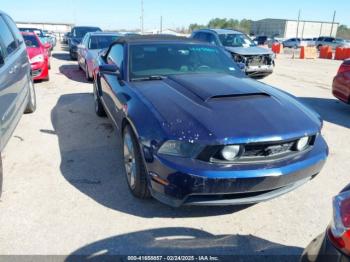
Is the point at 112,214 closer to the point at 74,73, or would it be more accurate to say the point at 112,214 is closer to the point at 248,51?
the point at 248,51

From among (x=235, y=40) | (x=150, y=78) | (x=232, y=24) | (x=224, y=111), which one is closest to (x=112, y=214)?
(x=224, y=111)

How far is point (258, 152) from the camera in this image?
2775 millimetres

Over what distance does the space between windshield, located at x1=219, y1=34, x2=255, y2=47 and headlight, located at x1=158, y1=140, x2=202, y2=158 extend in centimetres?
976

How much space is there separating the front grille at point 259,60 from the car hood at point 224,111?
24.0 feet

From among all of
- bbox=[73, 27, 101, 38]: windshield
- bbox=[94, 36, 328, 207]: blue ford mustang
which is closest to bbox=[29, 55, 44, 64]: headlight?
bbox=[94, 36, 328, 207]: blue ford mustang

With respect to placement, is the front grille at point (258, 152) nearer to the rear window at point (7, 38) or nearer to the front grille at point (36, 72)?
the rear window at point (7, 38)

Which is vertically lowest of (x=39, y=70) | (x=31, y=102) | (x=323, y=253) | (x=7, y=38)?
(x=31, y=102)

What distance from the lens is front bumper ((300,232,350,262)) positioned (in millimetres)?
1446

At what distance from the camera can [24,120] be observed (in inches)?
234

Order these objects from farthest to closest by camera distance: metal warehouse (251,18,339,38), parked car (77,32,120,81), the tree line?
the tree line, metal warehouse (251,18,339,38), parked car (77,32,120,81)

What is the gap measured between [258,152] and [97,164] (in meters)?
A: 2.21

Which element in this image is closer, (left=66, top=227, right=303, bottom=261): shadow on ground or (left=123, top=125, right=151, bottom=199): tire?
(left=66, top=227, right=303, bottom=261): shadow on ground

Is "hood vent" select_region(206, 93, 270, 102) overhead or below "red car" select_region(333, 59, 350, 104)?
overhead

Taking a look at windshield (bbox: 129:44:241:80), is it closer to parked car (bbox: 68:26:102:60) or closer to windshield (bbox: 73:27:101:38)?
parked car (bbox: 68:26:102:60)
